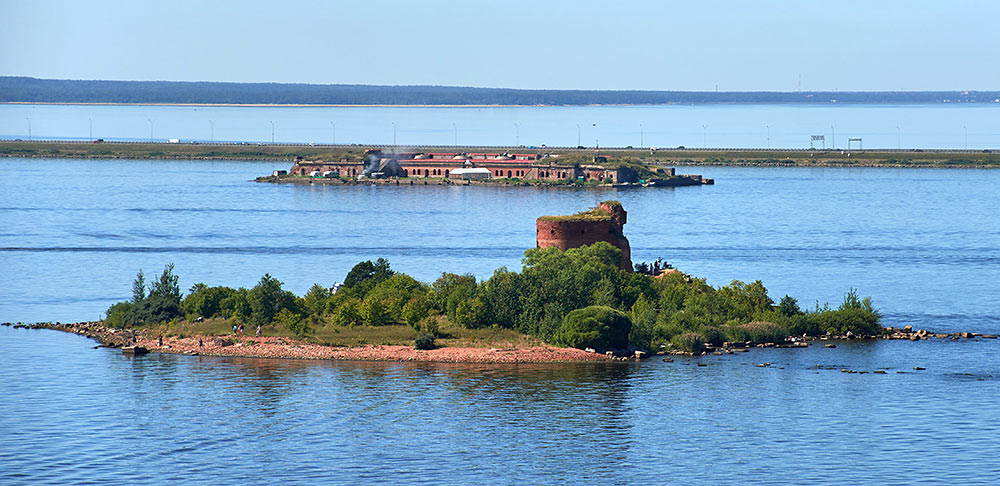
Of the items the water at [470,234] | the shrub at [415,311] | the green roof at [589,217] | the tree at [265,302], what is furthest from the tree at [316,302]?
the green roof at [589,217]

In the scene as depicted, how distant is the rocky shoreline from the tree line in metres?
0.48

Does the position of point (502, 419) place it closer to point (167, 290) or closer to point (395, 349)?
point (395, 349)

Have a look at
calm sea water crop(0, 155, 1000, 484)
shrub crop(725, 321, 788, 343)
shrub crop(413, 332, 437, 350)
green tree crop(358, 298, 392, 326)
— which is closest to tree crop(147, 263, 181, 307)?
calm sea water crop(0, 155, 1000, 484)

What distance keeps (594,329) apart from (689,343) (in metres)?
3.83

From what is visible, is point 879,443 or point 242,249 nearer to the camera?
point 879,443

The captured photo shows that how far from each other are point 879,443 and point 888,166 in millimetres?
160765

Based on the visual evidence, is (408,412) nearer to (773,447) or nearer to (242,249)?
(773,447)

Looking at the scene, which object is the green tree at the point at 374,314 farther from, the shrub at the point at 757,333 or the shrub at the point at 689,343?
the shrub at the point at 757,333

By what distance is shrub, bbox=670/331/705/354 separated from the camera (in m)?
53.2

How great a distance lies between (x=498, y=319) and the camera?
5466 cm

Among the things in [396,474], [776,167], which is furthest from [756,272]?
[776,167]

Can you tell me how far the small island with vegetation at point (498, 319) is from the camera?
52.7 m

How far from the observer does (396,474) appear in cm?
3741

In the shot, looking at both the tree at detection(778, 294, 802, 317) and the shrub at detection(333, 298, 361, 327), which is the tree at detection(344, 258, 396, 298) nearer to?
the shrub at detection(333, 298, 361, 327)
